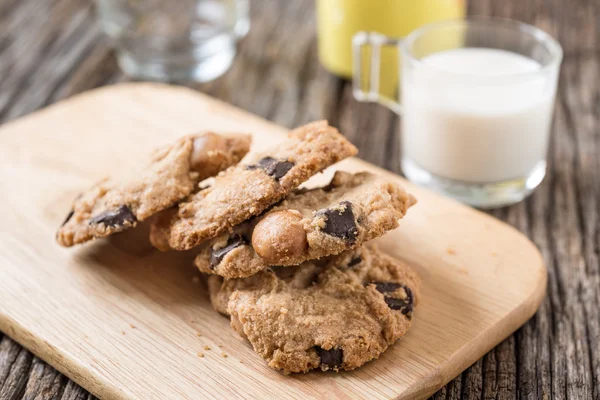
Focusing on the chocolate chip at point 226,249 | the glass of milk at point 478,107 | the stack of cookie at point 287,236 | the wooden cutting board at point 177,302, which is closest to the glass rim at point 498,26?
the glass of milk at point 478,107

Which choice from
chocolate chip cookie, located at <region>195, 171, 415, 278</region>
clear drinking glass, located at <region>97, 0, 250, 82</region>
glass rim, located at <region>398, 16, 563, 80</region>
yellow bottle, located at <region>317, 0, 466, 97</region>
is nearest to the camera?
chocolate chip cookie, located at <region>195, 171, 415, 278</region>

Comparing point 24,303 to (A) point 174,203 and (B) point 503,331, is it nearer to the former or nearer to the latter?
(A) point 174,203

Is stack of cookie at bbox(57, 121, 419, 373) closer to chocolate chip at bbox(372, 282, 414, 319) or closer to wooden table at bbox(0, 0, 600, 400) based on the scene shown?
chocolate chip at bbox(372, 282, 414, 319)

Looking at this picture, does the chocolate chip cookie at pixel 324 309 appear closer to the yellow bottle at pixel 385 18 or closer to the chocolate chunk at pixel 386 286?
the chocolate chunk at pixel 386 286

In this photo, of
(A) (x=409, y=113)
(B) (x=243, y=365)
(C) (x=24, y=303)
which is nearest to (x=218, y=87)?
(A) (x=409, y=113)

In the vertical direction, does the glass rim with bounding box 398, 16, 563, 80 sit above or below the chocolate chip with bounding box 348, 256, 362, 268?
above

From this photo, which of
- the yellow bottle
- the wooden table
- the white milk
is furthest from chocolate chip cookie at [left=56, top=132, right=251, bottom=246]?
the yellow bottle

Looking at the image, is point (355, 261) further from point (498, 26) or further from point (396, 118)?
point (396, 118)
